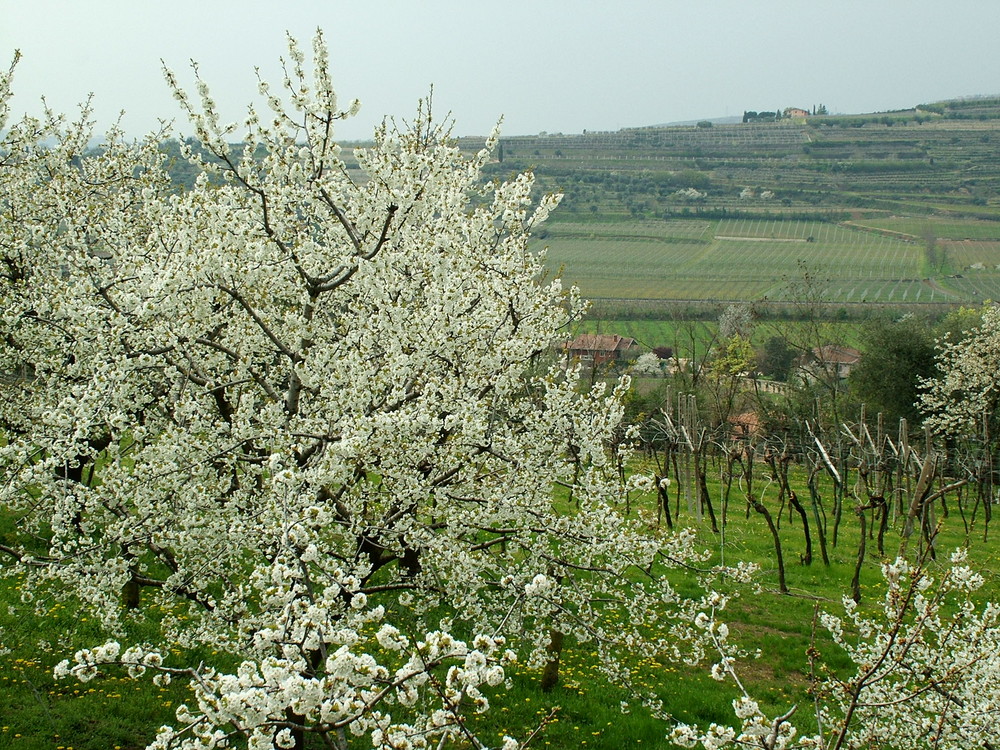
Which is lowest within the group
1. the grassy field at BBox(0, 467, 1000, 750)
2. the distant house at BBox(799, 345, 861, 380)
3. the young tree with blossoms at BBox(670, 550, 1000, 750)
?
the distant house at BBox(799, 345, 861, 380)

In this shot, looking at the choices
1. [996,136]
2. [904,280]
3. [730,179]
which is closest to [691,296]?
[904,280]

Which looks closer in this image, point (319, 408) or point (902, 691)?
point (319, 408)

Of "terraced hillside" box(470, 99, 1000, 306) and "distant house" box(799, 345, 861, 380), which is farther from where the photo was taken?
"terraced hillside" box(470, 99, 1000, 306)

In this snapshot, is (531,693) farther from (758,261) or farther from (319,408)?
(758,261)

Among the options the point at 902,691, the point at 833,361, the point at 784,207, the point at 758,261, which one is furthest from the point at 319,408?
the point at 784,207

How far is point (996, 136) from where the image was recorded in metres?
111

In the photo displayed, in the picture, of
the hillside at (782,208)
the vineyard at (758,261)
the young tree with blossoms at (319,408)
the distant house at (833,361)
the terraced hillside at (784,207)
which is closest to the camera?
the young tree with blossoms at (319,408)

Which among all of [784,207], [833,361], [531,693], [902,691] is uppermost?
[784,207]

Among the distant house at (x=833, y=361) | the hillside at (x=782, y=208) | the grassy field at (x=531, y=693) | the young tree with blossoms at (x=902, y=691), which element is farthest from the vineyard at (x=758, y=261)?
the young tree with blossoms at (x=902, y=691)

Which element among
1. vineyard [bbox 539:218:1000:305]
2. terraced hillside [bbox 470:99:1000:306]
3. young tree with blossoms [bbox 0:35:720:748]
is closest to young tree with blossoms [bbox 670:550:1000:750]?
young tree with blossoms [bbox 0:35:720:748]

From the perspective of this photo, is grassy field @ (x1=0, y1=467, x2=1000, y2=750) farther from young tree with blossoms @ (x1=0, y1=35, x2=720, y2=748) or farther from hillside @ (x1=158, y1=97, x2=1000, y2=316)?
hillside @ (x1=158, y1=97, x2=1000, y2=316)

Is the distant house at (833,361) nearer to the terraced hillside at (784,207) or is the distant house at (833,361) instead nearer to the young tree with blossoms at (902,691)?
the terraced hillside at (784,207)

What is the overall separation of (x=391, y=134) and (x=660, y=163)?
379 feet

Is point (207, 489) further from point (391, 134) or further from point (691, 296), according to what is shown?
point (691, 296)
